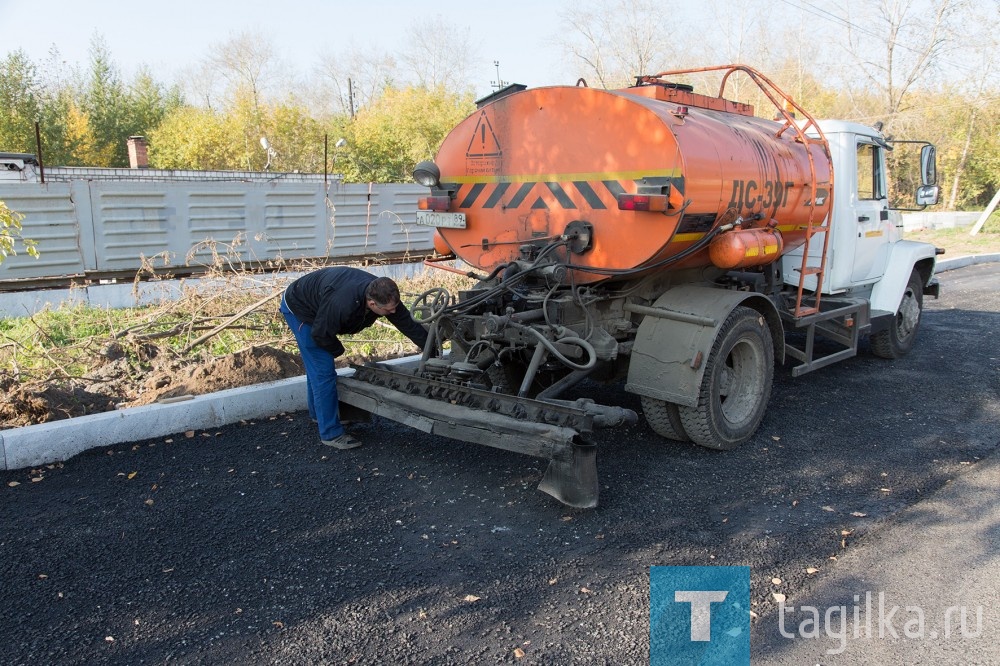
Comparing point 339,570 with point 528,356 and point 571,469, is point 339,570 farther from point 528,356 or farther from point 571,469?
point 528,356

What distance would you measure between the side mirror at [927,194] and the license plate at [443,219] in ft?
14.7

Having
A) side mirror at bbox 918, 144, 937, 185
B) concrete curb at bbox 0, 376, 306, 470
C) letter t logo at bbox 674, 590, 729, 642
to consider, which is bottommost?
letter t logo at bbox 674, 590, 729, 642

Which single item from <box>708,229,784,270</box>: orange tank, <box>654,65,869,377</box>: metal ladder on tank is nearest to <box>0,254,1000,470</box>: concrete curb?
<box>708,229,784,270</box>: orange tank

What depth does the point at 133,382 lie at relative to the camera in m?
5.93

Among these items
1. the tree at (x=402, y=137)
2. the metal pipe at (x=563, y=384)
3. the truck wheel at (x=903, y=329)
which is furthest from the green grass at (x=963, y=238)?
the metal pipe at (x=563, y=384)

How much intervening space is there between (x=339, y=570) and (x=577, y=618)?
115 centimetres

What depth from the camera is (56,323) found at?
7652 mm

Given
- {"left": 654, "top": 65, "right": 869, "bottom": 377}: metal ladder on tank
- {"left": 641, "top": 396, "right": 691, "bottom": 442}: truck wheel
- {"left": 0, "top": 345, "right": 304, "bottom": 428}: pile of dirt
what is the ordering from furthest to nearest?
{"left": 654, "top": 65, "right": 869, "bottom": 377}: metal ladder on tank
{"left": 0, "top": 345, "right": 304, "bottom": 428}: pile of dirt
{"left": 641, "top": 396, "right": 691, "bottom": 442}: truck wheel

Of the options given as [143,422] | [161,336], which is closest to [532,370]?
[143,422]

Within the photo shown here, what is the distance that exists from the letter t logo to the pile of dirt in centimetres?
393

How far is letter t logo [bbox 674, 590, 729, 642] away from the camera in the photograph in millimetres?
3018

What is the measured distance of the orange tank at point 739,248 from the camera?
4945 millimetres

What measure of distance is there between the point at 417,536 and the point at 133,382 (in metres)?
3.36

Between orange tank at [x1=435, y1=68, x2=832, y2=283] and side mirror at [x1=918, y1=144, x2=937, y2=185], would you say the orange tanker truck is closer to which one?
orange tank at [x1=435, y1=68, x2=832, y2=283]
